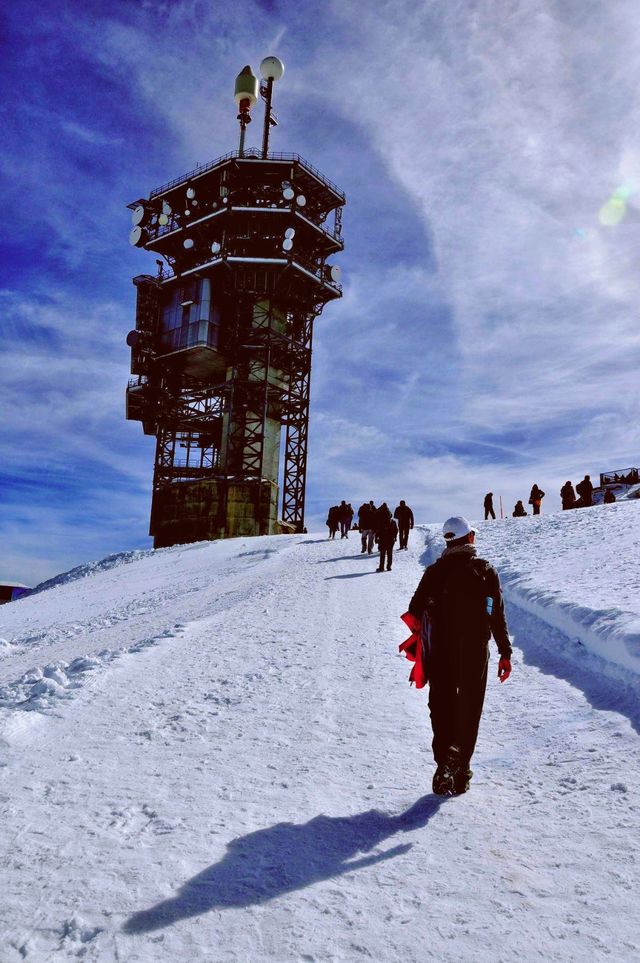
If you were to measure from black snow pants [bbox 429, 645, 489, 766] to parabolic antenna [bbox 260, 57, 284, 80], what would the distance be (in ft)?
199

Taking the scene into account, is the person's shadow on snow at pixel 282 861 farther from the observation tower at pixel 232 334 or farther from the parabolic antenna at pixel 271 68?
the parabolic antenna at pixel 271 68

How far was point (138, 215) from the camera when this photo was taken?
163 ft

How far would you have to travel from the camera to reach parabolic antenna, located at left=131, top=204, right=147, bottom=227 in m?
49.7

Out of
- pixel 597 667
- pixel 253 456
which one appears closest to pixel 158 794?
pixel 597 667

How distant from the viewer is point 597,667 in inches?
280

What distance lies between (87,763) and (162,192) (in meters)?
52.6

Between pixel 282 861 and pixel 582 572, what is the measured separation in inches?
395

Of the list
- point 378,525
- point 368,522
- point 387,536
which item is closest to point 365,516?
point 368,522

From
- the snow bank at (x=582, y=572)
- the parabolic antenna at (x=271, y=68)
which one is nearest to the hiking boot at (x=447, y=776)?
the snow bank at (x=582, y=572)

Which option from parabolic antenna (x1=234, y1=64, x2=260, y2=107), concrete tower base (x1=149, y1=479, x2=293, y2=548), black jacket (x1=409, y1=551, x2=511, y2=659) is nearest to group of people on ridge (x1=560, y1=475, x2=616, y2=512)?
concrete tower base (x1=149, y1=479, x2=293, y2=548)

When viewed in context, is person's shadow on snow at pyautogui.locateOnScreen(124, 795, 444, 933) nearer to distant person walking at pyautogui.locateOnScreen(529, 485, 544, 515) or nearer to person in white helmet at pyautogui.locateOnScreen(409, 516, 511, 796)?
person in white helmet at pyautogui.locateOnScreen(409, 516, 511, 796)

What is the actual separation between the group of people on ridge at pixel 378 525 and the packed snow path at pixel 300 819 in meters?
9.03

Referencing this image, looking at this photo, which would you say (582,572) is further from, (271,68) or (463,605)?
(271,68)

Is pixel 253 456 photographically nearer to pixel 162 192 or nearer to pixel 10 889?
pixel 162 192
